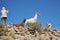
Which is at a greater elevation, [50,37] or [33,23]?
[33,23]

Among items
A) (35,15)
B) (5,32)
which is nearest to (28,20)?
(35,15)

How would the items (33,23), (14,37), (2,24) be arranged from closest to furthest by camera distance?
(14,37) < (2,24) < (33,23)

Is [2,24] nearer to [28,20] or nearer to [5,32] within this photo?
[5,32]

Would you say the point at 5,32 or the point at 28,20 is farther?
the point at 28,20

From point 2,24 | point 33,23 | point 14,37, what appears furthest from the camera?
point 33,23

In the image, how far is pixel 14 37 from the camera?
2162 centimetres

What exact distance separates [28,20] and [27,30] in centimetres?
240

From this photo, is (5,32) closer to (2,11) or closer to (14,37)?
(14,37)

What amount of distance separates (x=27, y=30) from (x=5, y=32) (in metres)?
2.49

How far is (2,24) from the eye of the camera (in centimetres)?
2384

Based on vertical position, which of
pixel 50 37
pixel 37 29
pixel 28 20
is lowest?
pixel 50 37

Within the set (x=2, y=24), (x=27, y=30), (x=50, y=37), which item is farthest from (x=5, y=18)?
(x=50, y=37)

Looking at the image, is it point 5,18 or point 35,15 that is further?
point 35,15

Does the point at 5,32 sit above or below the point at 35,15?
below
